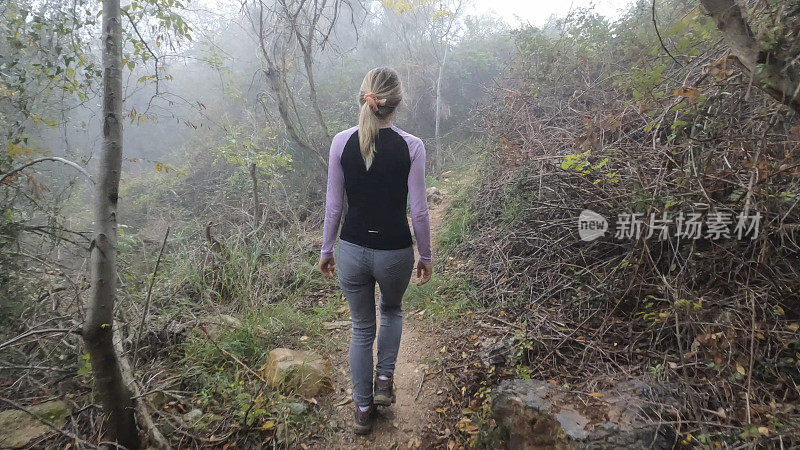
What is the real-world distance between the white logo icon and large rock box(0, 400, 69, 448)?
358 cm

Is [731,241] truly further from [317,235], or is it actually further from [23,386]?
[317,235]

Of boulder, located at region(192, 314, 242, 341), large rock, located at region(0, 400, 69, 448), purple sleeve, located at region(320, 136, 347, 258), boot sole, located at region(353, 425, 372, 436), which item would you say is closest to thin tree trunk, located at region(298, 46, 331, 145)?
boulder, located at region(192, 314, 242, 341)

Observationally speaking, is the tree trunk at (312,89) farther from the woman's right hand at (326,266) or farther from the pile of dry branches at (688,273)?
the woman's right hand at (326,266)

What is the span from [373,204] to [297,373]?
1446 mm

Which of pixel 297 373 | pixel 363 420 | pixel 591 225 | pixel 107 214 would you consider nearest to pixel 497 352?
pixel 363 420

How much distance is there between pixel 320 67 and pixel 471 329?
12057 mm

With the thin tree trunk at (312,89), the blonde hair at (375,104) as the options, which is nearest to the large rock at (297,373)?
the blonde hair at (375,104)

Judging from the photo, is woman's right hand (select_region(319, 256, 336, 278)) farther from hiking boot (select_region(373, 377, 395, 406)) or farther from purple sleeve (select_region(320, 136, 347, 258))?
hiking boot (select_region(373, 377, 395, 406))

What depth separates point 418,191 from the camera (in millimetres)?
1990

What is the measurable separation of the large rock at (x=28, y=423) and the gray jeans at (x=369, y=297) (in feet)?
5.34

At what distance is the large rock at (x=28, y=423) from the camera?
6.52ft
